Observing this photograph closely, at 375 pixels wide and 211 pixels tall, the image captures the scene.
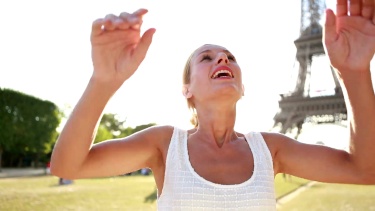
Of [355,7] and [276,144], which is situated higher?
[355,7]

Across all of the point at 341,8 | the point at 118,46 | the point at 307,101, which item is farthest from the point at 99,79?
the point at 307,101

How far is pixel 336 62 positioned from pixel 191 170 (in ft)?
2.35

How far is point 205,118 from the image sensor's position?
2.25 meters

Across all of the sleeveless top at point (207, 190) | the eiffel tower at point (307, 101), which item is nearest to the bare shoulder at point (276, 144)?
the sleeveless top at point (207, 190)

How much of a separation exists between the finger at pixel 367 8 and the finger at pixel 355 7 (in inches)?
0.6

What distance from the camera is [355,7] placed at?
194 cm

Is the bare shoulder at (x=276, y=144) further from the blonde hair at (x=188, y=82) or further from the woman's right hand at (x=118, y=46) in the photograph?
the woman's right hand at (x=118, y=46)

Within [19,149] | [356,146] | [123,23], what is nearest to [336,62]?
[356,146]

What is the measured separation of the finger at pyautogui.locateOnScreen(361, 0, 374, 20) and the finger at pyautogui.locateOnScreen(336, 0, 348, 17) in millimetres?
68

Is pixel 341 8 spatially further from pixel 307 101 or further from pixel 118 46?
pixel 307 101

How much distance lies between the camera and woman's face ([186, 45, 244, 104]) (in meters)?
2.09

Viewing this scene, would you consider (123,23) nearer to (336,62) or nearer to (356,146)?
(336,62)

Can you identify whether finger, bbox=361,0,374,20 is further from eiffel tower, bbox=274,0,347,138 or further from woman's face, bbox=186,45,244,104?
eiffel tower, bbox=274,0,347,138

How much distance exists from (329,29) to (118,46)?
2.66 feet
